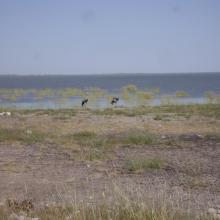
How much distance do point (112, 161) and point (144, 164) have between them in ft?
3.42

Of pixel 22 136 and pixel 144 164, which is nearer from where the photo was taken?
pixel 144 164

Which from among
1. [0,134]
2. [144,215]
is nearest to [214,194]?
[144,215]

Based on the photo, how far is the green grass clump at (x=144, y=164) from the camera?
10078mm

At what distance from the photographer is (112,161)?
1109cm

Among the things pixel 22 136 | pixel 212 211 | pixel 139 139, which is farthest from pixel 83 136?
pixel 212 211

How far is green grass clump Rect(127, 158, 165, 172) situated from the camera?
33.1 ft

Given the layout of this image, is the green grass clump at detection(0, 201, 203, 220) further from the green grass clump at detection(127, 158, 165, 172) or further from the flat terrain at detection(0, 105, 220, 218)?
the green grass clump at detection(127, 158, 165, 172)

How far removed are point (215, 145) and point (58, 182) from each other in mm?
5429

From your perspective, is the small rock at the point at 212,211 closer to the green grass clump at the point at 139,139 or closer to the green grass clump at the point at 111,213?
the green grass clump at the point at 111,213

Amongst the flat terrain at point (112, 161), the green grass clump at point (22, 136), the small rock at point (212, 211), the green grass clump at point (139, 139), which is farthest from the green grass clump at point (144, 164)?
the green grass clump at point (22, 136)

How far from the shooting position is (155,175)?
31.8 feet

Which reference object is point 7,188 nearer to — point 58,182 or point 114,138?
point 58,182

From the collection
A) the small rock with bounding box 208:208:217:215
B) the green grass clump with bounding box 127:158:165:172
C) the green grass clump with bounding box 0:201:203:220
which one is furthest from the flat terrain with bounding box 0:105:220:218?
the green grass clump with bounding box 0:201:203:220

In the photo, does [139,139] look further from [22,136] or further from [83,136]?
[22,136]
